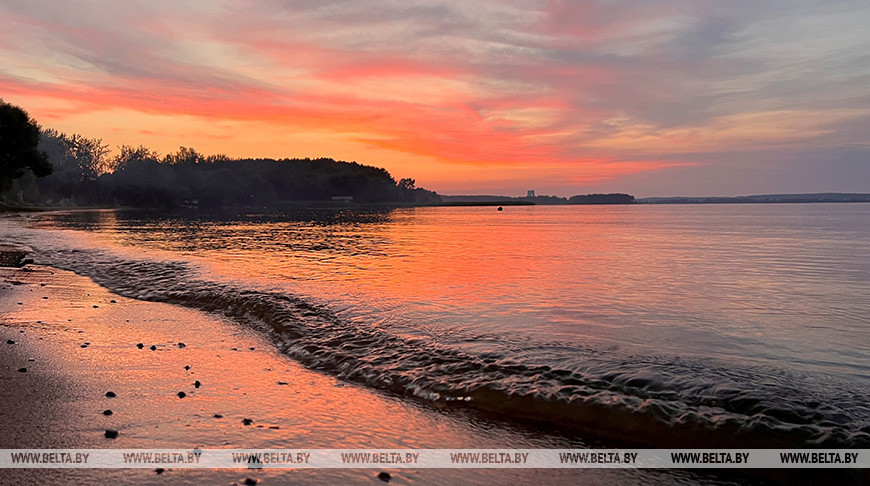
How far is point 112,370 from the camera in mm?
7359

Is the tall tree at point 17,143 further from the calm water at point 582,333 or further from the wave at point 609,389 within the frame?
the wave at point 609,389

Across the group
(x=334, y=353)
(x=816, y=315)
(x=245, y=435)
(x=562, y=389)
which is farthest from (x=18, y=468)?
(x=816, y=315)

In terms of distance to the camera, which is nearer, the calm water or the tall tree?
the calm water

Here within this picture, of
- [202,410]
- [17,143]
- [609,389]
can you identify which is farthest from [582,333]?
[17,143]

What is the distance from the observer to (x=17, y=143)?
61.2m

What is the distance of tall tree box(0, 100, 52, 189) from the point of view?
58.8 metres

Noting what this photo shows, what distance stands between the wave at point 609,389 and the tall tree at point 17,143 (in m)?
68.7

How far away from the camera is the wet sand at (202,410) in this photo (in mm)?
4672

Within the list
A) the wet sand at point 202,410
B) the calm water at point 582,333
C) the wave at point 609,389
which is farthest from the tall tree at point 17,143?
the wave at point 609,389

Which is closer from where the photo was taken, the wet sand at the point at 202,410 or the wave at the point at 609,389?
the wet sand at the point at 202,410

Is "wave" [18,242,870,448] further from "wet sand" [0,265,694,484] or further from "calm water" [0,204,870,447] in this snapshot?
"wet sand" [0,265,694,484]

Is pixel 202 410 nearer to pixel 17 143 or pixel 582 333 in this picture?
pixel 582 333

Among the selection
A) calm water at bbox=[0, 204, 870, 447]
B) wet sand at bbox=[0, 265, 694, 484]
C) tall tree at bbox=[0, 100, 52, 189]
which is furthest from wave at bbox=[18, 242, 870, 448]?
tall tree at bbox=[0, 100, 52, 189]

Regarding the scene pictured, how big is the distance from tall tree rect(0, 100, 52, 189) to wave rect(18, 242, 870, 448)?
68.7 m
